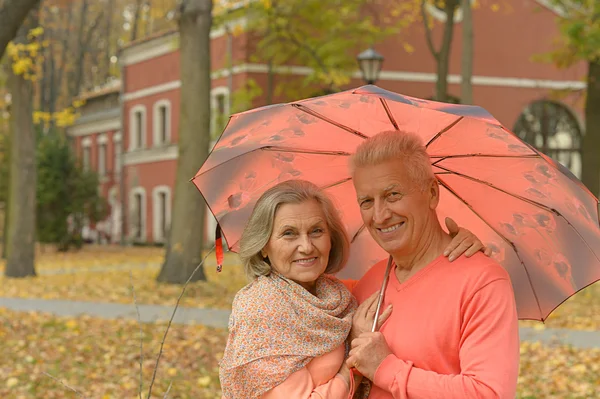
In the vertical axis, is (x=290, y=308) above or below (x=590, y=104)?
below

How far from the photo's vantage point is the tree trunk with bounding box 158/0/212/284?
16.5 meters

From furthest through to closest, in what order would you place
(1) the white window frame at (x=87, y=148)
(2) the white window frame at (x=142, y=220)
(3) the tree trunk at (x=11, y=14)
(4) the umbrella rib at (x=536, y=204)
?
1. (1) the white window frame at (x=87, y=148)
2. (2) the white window frame at (x=142, y=220)
3. (3) the tree trunk at (x=11, y=14)
4. (4) the umbrella rib at (x=536, y=204)

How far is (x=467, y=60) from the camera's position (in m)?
16.2

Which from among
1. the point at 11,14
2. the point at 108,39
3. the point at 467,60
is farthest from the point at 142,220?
the point at 11,14

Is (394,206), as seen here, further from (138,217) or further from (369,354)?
(138,217)

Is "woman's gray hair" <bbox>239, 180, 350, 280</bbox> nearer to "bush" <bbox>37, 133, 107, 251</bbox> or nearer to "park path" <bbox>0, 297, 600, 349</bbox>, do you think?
"park path" <bbox>0, 297, 600, 349</bbox>

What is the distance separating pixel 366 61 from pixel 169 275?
5809 mm

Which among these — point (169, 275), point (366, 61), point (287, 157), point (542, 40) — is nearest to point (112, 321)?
point (169, 275)

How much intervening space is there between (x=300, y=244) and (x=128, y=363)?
6818mm

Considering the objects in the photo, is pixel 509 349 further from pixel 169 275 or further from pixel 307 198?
pixel 169 275

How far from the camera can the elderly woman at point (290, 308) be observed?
9.89 ft

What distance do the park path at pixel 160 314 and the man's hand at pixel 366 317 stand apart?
794 centimetres

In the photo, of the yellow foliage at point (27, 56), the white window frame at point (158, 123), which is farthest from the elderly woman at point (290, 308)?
the white window frame at point (158, 123)

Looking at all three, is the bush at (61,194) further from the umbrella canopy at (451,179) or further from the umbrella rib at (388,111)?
the umbrella rib at (388,111)
